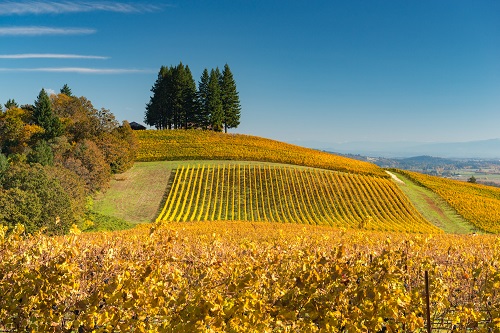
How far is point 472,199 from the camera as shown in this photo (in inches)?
1713

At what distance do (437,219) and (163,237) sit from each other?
125 ft

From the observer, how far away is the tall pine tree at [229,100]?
72750mm

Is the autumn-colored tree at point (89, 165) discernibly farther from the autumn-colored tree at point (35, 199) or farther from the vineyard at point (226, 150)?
the vineyard at point (226, 150)

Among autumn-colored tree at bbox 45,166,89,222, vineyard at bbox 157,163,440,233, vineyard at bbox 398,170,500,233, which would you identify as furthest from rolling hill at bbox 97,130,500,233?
autumn-colored tree at bbox 45,166,89,222

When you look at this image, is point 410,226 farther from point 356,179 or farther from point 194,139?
point 194,139

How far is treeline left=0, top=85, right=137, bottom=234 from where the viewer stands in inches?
963

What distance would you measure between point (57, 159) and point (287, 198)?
24.8 meters

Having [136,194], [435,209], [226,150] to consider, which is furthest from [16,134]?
[435,209]

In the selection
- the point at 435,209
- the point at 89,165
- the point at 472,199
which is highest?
the point at 89,165

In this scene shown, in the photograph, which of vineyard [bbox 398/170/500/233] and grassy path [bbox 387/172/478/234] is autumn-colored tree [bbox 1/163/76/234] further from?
vineyard [bbox 398/170/500/233]

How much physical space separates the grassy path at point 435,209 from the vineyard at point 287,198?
1.36 m

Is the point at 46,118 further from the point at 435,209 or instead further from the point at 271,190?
the point at 435,209

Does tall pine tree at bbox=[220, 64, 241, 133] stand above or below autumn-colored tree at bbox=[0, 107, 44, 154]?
above

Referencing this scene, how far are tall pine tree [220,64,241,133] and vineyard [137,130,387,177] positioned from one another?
11.1 m
